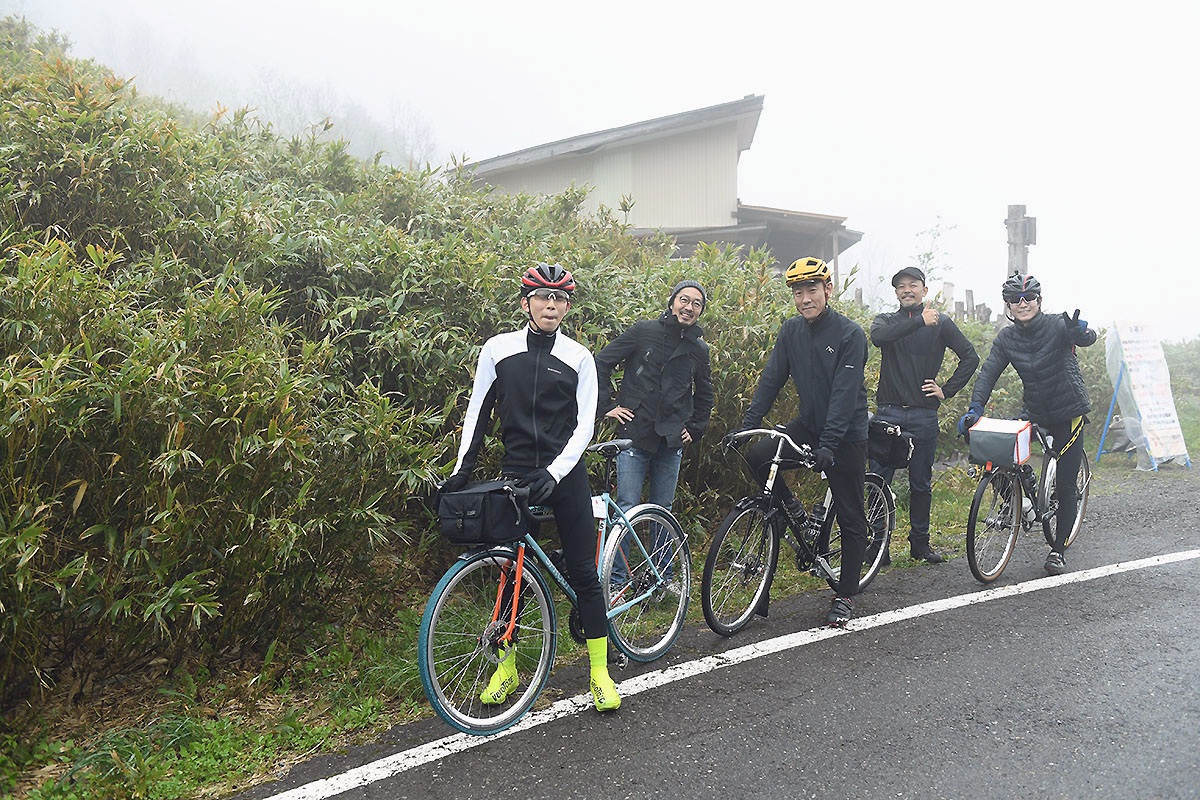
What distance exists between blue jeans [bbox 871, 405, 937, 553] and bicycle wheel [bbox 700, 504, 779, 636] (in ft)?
5.89

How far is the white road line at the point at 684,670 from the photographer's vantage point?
3307 mm

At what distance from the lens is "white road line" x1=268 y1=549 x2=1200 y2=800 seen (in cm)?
331

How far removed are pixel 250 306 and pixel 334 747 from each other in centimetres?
240

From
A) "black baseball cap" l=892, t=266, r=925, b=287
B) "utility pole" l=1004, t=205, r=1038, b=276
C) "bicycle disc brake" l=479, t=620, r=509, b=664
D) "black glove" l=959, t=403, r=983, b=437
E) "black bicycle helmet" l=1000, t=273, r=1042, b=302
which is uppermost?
"utility pole" l=1004, t=205, r=1038, b=276

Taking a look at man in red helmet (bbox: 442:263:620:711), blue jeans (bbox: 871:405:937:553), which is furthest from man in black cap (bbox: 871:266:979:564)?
man in red helmet (bbox: 442:263:620:711)

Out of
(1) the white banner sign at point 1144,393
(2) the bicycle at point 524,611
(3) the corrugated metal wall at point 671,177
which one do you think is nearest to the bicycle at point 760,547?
(2) the bicycle at point 524,611

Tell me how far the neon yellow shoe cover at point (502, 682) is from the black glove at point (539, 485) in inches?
31.5

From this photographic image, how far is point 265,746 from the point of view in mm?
3549

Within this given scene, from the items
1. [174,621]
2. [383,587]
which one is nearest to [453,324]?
[383,587]

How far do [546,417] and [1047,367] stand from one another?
449 cm

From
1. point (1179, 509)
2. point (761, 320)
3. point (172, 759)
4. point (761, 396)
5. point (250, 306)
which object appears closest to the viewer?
point (172, 759)

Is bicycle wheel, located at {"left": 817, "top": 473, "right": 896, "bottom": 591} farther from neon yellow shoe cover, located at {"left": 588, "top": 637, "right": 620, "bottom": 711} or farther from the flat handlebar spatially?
neon yellow shoe cover, located at {"left": 588, "top": 637, "right": 620, "bottom": 711}

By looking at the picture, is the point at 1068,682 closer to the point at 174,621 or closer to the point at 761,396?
the point at 761,396

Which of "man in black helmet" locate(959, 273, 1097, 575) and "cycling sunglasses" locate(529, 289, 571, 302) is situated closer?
"cycling sunglasses" locate(529, 289, 571, 302)
